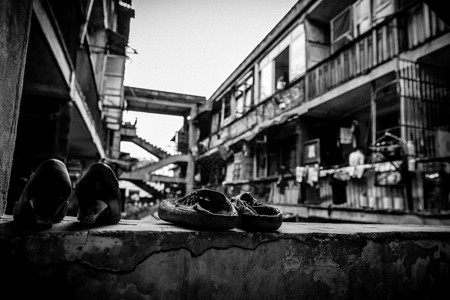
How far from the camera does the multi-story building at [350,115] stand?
6656 millimetres

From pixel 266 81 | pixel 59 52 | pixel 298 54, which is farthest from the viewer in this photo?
pixel 266 81

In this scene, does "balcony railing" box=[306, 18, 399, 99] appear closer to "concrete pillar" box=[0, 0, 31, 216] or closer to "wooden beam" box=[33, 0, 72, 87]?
"wooden beam" box=[33, 0, 72, 87]

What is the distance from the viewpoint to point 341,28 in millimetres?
10711

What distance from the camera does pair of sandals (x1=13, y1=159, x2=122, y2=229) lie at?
1.37 meters

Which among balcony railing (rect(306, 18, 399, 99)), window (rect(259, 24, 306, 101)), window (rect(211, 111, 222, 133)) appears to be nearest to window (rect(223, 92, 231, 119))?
window (rect(211, 111, 222, 133))

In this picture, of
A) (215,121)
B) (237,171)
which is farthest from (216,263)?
(215,121)

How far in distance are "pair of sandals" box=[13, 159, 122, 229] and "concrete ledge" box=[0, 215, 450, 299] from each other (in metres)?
0.07

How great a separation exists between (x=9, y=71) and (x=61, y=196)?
1.01 m

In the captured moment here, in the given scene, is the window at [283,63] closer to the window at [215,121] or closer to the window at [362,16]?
the window at [362,16]

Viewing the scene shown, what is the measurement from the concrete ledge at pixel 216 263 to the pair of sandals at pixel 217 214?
64mm

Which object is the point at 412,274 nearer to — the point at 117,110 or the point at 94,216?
the point at 94,216

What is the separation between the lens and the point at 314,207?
9.31m

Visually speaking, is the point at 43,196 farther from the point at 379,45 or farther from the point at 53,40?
the point at 379,45

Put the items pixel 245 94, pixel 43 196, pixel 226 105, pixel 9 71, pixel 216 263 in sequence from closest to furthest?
pixel 43 196
pixel 216 263
pixel 9 71
pixel 245 94
pixel 226 105
